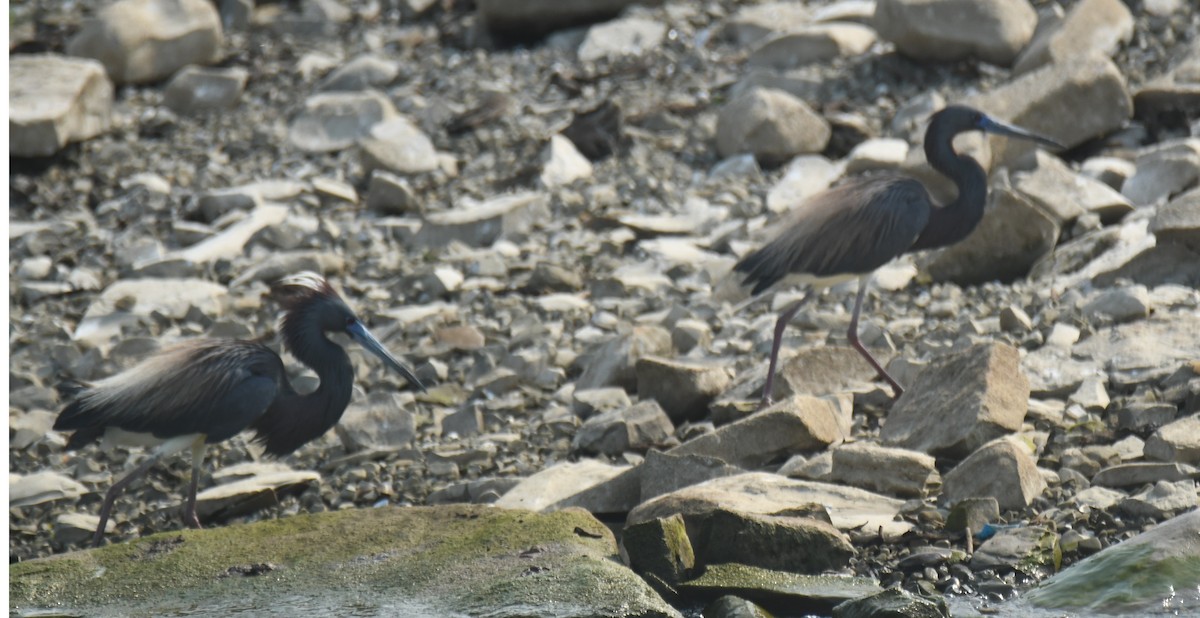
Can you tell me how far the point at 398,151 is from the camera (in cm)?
1239

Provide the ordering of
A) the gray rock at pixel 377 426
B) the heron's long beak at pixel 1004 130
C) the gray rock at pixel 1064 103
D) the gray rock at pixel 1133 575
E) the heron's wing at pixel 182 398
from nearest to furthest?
the gray rock at pixel 1133 575 → the heron's wing at pixel 182 398 → the gray rock at pixel 377 426 → the heron's long beak at pixel 1004 130 → the gray rock at pixel 1064 103

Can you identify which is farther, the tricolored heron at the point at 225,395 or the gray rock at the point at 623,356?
the gray rock at the point at 623,356

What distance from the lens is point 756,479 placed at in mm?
6664

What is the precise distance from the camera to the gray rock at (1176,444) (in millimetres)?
6652

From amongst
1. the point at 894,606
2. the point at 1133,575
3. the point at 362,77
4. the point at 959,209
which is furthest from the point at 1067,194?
the point at 362,77

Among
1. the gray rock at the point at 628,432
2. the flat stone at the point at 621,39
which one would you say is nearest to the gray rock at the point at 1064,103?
the flat stone at the point at 621,39

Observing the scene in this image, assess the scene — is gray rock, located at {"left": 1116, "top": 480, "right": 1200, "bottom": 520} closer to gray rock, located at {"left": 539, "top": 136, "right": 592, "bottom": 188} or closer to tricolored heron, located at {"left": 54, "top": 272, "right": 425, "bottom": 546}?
tricolored heron, located at {"left": 54, "top": 272, "right": 425, "bottom": 546}

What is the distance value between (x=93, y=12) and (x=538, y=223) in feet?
21.9

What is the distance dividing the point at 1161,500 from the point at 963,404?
3.51ft

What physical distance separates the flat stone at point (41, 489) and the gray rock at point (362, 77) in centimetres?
652

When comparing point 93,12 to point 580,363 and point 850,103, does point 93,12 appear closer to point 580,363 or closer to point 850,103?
point 850,103

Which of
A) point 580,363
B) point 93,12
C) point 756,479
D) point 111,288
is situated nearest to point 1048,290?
point 580,363

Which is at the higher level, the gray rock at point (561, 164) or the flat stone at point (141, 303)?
the gray rock at point (561, 164)

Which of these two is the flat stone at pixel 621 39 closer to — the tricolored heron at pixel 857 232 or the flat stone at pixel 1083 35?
the flat stone at pixel 1083 35
